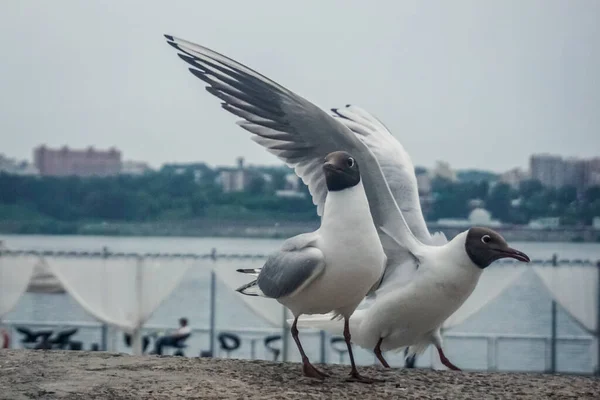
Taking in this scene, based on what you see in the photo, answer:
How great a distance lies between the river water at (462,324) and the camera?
39.5 feet

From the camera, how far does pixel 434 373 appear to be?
4078 mm

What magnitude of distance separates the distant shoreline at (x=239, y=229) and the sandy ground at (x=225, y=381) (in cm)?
701

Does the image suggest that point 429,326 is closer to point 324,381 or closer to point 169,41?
point 324,381

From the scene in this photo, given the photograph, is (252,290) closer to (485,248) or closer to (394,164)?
(485,248)

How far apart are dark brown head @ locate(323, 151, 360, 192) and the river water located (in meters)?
7.25

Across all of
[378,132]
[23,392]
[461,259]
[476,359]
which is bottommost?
[476,359]

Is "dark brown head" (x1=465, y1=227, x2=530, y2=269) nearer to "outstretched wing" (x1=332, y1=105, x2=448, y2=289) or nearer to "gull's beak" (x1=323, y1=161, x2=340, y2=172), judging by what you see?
"outstretched wing" (x1=332, y1=105, x2=448, y2=289)

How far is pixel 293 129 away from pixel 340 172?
1.17 m

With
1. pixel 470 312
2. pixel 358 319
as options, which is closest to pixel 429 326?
pixel 358 319

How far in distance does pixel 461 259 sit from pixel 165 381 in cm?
153

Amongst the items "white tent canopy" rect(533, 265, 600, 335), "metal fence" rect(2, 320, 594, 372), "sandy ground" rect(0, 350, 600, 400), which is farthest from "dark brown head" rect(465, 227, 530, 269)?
"white tent canopy" rect(533, 265, 600, 335)

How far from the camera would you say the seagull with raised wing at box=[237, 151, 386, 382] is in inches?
140

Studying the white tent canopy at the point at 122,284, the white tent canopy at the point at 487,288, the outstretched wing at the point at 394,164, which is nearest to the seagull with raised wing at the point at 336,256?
the outstretched wing at the point at 394,164

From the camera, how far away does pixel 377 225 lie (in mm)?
4875
